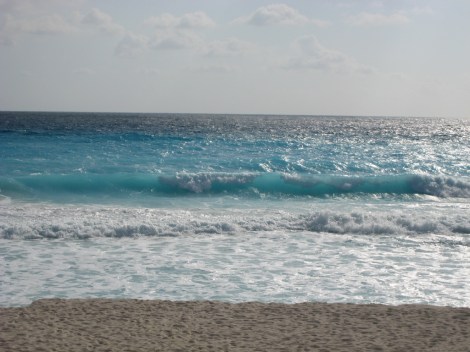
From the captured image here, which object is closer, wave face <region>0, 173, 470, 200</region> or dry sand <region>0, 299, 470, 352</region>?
dry sand <region>0, 299, 470, 352</region>

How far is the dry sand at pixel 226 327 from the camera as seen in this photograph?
657 cm

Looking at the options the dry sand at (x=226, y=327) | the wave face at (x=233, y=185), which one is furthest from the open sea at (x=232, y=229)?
the dry sand at (x=226, y=327)

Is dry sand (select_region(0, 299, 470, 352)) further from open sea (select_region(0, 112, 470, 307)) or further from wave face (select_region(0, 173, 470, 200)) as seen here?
wave face (select_region(0, 173, 470, 200))

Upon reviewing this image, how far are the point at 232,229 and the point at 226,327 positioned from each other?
23.9 ft

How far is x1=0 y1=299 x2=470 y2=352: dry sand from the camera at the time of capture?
6566mm

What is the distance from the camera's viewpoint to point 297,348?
6465mm

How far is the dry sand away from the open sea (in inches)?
29.5

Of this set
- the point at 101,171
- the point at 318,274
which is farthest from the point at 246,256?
the point at 101,171

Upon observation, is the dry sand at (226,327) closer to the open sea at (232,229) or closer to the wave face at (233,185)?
the open sea at (232,229)

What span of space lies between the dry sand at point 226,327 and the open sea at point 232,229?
750 millimetres

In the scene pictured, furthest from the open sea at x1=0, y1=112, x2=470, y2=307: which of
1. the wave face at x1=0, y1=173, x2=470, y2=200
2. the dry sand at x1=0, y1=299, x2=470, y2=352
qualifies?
the dry sand at x1=0, y1=299, x2=470, y2=352

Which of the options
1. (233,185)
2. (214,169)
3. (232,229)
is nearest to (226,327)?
(232,229)

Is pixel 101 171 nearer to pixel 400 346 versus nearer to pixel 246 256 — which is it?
pixel 246 256

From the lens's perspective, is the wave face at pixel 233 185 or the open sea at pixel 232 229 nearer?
the open sea at pixel 232 229
